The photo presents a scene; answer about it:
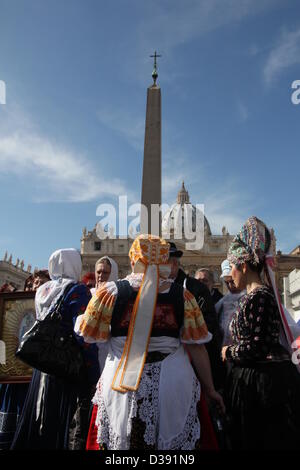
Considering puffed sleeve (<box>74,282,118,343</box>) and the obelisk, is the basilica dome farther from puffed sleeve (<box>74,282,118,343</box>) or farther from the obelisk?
puffed sleeve (<box>74,282,118,343</box>)

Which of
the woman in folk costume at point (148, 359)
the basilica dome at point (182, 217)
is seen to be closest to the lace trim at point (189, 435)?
the woman in folk costume at point (148, 359)

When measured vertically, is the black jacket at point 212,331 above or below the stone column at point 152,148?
below

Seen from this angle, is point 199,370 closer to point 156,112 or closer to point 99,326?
point 99,326

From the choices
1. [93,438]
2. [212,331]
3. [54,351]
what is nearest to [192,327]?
[93,438]

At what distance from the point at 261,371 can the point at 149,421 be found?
0.79 m

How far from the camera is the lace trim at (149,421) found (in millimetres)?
2375

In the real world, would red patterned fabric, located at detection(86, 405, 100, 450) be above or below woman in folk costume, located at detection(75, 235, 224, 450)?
below

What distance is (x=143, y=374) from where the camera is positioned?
8.07 feet

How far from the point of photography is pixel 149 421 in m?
2.37

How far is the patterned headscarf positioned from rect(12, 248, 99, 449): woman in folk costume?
4.24ft

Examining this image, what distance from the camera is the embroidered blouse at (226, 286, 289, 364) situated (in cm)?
266

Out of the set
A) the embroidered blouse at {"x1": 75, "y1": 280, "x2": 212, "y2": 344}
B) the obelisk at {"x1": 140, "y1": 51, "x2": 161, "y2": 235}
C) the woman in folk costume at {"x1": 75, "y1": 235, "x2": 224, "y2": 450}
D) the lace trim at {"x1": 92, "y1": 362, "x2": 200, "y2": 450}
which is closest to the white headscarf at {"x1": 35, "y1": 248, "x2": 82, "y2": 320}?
the woman in folk costume at {"x1": 75, "y1": 235, "x2": 224, "y2": 450}

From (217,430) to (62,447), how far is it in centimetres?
122

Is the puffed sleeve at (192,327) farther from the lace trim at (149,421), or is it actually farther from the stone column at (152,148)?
the stone column at (152,148)
